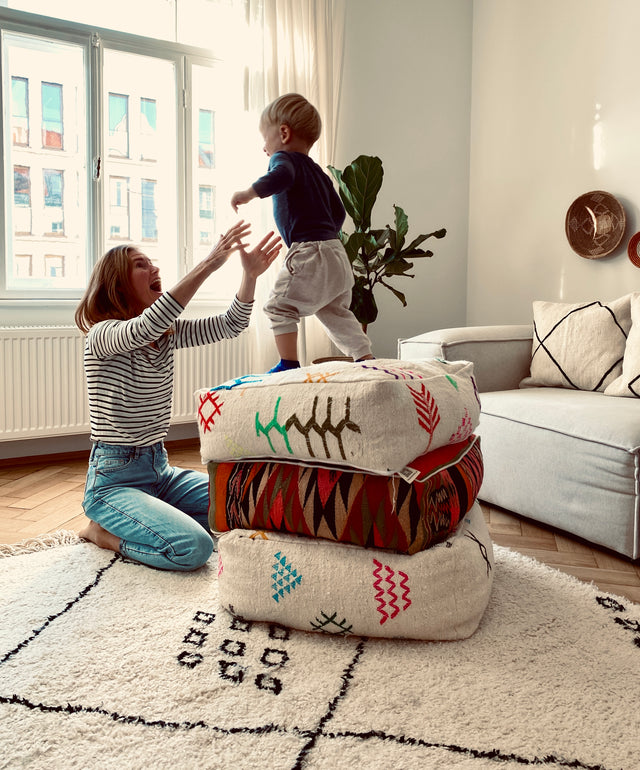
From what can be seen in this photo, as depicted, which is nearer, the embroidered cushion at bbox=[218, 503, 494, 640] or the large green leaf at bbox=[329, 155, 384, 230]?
the embroidered cushion at bbox=[218, 503, 494, 640]

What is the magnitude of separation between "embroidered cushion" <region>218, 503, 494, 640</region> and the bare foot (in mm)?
539

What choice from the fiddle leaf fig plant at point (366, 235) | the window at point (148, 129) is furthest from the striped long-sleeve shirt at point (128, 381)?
the window at point (148, 129)

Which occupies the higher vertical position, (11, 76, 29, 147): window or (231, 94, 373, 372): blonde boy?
(11, 76, 29, 147): window

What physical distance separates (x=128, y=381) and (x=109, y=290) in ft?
0.84

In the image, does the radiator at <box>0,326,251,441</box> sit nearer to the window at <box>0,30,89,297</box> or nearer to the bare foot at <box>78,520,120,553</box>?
the window at <box>0,30,89,297</box>

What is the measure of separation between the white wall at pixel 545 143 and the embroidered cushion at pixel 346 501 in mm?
2186

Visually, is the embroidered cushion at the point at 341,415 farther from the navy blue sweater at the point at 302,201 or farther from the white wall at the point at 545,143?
the white wall at the point at 545,143

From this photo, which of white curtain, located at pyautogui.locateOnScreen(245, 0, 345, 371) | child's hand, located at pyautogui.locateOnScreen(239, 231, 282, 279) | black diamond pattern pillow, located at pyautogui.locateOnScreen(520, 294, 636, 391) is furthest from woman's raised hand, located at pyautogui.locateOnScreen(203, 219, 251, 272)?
white curtain, located at pyautogui.locateOnScreen(245, 0, 345, 371)

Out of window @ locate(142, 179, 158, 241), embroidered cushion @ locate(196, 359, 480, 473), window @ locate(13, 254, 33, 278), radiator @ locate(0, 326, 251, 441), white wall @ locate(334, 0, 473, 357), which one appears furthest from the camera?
white wall @ locate(334, 0, 473, 357)

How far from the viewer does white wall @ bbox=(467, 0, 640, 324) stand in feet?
9.86

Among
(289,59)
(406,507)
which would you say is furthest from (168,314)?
(289,59)

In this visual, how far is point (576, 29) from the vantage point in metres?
3.21

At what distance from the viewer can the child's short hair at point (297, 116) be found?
2211mm

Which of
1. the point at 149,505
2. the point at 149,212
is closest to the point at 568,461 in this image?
the point at 149,505
